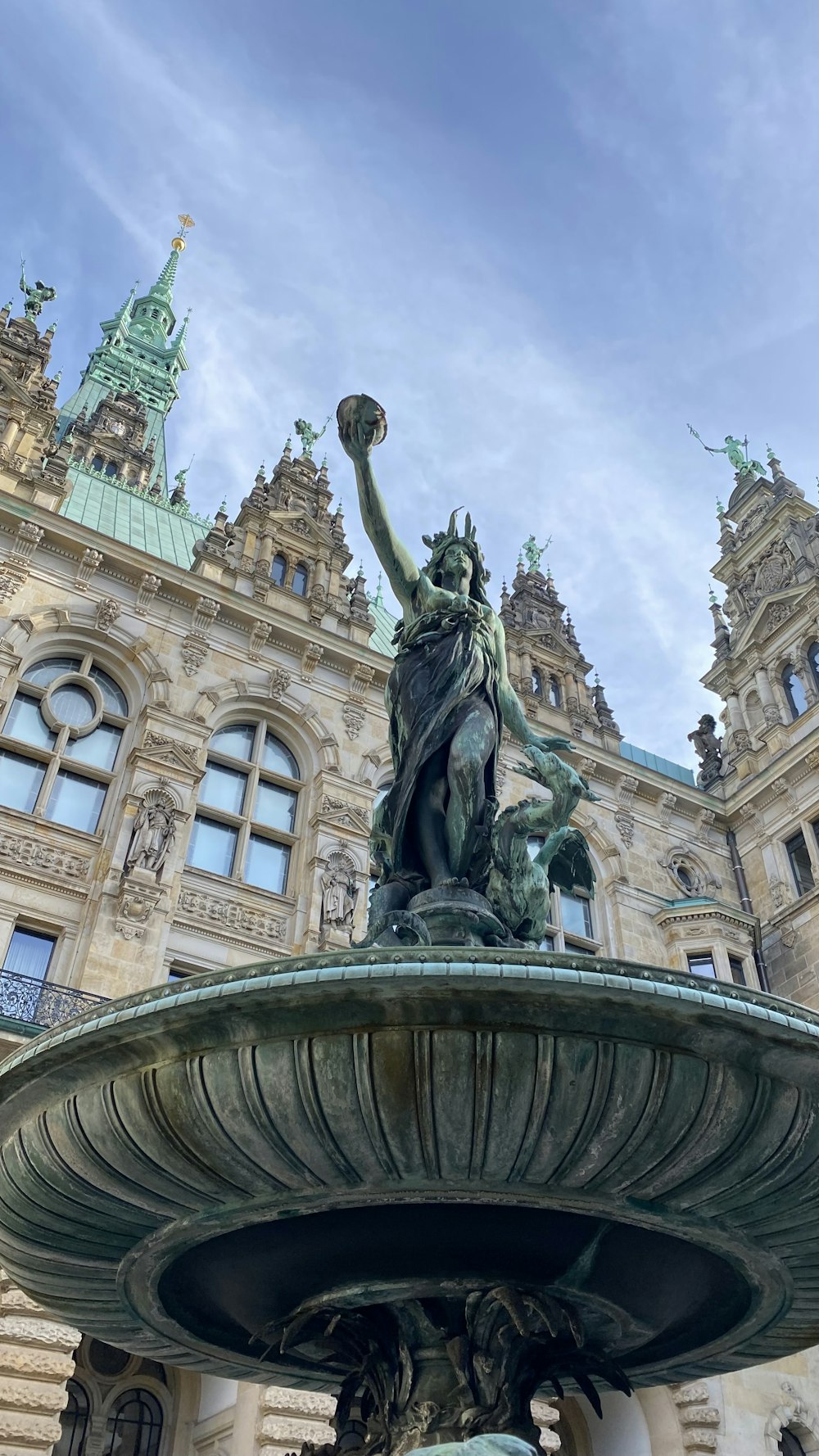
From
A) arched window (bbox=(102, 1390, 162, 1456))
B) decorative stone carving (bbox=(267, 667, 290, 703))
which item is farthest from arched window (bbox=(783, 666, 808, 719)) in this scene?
arched window (bbox=(102, 1390, 162, 1456))

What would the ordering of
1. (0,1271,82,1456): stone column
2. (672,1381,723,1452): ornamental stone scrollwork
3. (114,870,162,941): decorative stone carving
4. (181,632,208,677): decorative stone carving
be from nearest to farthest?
(0,1271,82,1456): stone column, (672,1381,723,1452): ornamental stone scrollwork, (114,870,162,941): decorative stone carving, (181,632,208,677): decorative stone carving

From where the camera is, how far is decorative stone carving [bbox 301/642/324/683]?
65.0 feet

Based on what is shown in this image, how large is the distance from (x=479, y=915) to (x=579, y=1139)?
182 centimetres

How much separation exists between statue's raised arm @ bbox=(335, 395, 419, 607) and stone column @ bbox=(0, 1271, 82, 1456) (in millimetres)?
7926

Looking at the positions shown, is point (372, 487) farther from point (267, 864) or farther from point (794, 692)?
point (794, 692)

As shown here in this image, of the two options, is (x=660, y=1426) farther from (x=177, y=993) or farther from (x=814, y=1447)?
(x=177, y=993)

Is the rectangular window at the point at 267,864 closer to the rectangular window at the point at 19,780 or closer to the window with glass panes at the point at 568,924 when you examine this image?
the rectangular window at the point at 19,780

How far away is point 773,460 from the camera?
33094 mm

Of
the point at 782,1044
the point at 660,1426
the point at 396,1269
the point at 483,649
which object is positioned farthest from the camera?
the point at 660,1426

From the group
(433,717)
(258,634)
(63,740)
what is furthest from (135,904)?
(433,717)

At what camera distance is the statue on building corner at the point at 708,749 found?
26.8 meters

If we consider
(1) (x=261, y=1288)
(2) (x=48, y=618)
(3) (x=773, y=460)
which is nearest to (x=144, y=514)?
(2) (x=48, y=618)

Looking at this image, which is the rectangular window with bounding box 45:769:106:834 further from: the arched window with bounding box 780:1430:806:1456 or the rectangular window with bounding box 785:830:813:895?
the rectangular window with bounding box 785:830:813:895

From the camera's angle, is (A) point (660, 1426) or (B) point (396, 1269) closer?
(B) point (396, 1269)
